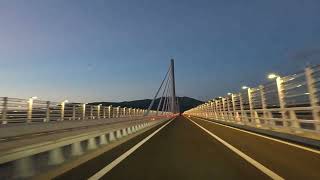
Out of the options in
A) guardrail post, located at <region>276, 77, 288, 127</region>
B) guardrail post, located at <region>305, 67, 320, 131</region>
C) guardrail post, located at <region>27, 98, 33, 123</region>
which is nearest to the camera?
guardrail post, located at <region>305, 67, 320, 131</region>

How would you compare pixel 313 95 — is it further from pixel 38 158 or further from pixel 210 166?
pixel 38 158

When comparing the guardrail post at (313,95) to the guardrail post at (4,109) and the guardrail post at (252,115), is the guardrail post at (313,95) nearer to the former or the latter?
the guardrail post at (252,115)

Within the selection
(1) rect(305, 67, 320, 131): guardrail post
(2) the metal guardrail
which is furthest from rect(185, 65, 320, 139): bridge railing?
(2) the metal guardrail

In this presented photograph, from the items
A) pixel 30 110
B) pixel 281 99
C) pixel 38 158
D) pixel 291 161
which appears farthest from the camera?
pixel 30 110

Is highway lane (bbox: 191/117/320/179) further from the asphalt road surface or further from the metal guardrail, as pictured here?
the metal guardrail

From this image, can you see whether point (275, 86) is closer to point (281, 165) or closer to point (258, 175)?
point (281, 165)

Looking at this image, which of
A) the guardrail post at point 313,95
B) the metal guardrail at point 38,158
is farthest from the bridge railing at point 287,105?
the metal guardrail at point 38,158

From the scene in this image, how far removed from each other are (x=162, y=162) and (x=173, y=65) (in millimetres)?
124195

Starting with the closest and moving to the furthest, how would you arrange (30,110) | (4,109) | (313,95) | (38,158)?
(38,158) → (313,95) → (4,109) → (30,110)

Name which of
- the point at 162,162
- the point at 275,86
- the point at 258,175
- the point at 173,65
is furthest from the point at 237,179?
the point at 173,65

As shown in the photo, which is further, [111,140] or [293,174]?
[111,140]

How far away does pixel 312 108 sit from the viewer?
1576cm

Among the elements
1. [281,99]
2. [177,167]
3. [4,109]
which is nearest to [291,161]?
[177,167]

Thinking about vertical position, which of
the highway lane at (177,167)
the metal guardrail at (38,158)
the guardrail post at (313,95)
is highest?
the guardrail post at (313,95)
